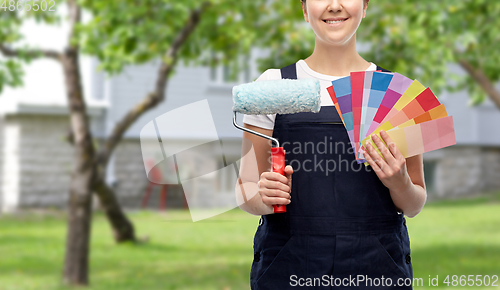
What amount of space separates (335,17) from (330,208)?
59 cm

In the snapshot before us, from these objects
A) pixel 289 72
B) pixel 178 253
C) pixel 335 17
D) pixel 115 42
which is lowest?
pixel 178 253

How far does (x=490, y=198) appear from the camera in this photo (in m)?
14.5

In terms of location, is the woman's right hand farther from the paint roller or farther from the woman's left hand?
the woman's left hand

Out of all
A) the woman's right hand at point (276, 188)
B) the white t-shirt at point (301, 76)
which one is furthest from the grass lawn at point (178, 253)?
the woman's right hand at point (276, 188)

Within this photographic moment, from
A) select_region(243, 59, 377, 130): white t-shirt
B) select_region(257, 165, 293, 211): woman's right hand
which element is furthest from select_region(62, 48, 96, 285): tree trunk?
select_region(257, 165, 293, 211): woman's right hand

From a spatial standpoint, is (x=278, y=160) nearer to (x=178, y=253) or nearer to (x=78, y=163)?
(x=78, y=163)

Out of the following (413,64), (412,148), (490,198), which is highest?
(413,64)

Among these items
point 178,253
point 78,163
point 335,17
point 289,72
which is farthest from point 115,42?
point 335,17

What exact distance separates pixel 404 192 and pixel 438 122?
0.23m

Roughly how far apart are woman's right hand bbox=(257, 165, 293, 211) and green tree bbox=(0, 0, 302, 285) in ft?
12.3

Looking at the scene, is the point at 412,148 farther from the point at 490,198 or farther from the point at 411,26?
the point at 490,198

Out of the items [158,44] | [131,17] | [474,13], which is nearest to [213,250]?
[158,44]

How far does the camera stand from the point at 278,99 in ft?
4.89

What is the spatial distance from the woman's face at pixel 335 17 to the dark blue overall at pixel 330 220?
23 cm
